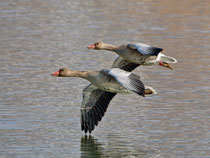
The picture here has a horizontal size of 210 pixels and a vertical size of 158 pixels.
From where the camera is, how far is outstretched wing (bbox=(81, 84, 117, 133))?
16062mm

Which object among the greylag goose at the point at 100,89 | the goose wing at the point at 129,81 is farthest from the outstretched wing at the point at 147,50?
the goose wing at the point at 129,81

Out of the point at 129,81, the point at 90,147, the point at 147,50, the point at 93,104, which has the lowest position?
the point at 90,147

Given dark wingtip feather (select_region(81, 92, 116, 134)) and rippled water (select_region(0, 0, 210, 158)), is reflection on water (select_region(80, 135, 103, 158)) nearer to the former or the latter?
rippled water (select_region(0, 0, 210, 158))

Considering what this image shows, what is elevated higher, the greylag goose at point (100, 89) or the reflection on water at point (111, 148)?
the greylag goose at point (100, 89)

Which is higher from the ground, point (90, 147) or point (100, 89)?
point (100, 89)

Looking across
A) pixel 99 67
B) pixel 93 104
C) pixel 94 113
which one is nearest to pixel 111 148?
pixel 94 113

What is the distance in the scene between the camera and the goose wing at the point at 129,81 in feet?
47.9

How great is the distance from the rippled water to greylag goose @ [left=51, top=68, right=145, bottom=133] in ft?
1.02

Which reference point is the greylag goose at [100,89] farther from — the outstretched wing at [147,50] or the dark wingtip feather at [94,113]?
the outstretched wing at [147,50]

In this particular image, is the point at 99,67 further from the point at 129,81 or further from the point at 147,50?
the point at 129,81

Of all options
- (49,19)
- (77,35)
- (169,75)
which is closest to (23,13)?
(49,19)

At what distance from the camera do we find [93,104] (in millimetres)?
16438

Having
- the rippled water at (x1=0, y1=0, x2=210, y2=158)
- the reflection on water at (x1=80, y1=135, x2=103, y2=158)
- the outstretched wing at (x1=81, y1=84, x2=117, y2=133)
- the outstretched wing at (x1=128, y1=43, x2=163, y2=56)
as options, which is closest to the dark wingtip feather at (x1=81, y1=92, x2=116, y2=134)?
the outstretched wing at (x1=81, y1=84, x2=117, y2=133)

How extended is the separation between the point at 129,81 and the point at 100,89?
1.80 meters
